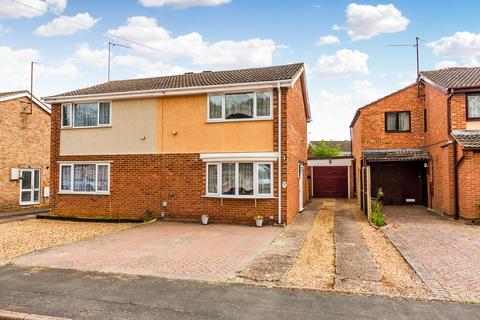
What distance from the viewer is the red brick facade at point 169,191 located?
1288cm

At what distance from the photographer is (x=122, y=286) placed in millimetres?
6168

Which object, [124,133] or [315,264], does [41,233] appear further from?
[315,264]

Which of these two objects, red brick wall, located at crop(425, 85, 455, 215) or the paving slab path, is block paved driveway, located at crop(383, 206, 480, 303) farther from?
red brick wall, located at crop(425, 85, 455, 215)

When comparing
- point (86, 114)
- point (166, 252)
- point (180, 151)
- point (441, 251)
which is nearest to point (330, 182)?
point (180, 151)

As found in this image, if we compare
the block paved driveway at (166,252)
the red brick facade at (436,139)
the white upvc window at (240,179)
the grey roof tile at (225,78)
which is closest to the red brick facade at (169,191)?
the white upvc window at (240,179)

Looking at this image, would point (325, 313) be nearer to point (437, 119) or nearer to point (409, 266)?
point (409, 266)

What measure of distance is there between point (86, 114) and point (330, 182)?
18098 mm

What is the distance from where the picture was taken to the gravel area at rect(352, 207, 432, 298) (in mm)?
5785

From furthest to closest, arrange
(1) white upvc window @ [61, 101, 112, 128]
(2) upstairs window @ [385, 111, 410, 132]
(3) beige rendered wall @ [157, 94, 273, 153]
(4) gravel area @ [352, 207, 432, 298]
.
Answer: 1. (2) upstairs window @ [385, 111, 410, 132]
2. (1) white upvc window @ [61, 101, 112, 128]
3. (3) beige rendered wall @ [157, 94, 273, 153]
4. (4) gravel area @ [352, 207, 432, 298]

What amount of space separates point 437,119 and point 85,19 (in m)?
15.7

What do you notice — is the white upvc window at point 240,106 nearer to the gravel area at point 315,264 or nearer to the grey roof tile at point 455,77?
the gravel area at point 315,264

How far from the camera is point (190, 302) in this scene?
212 inches

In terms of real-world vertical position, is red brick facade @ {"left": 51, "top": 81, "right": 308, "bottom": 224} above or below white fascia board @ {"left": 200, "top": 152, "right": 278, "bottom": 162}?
below

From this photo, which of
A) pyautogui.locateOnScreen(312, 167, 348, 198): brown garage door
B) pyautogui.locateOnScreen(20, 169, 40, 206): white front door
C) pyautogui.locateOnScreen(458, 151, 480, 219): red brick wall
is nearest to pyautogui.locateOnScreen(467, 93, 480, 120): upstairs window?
pyautogui.locateOnScreen(458, 151, 480, 219): red brick wall
